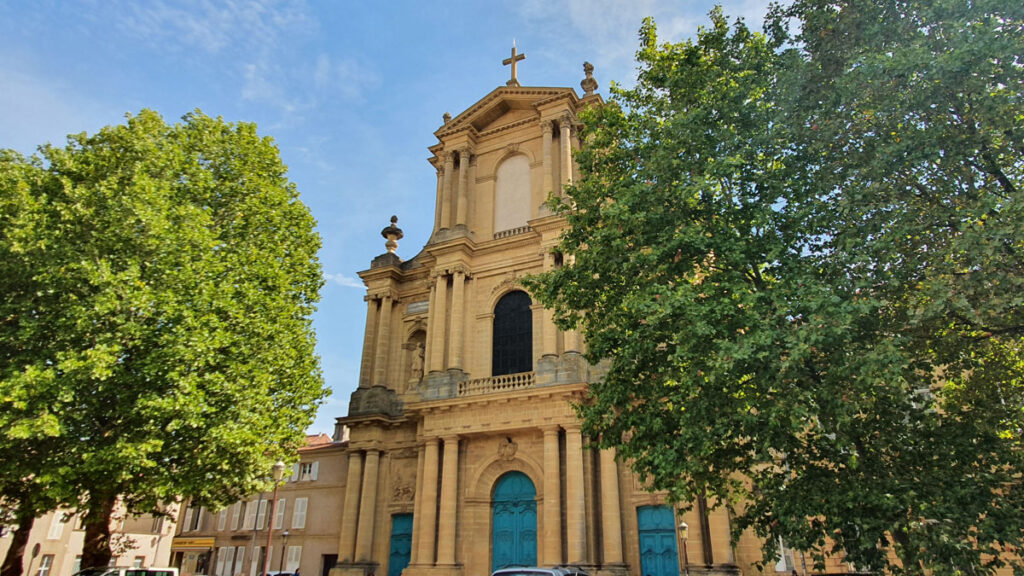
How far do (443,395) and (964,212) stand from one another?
695 inches

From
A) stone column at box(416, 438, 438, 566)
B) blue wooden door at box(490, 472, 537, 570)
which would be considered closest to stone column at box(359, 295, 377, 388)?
stone column at box(416, 438, 438, 566)

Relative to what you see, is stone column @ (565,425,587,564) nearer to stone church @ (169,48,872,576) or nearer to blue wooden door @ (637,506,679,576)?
stone church @ (169,48,872,576)

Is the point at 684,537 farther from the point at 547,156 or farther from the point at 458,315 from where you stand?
the point at 547,156

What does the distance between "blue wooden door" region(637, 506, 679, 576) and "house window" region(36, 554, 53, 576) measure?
29.1 meters

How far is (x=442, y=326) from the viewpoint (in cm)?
2450

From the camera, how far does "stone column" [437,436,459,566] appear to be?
2059 centimetres

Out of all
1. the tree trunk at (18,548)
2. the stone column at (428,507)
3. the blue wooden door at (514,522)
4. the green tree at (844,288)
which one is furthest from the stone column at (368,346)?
the green tree at (844,288)

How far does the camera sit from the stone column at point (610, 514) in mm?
18609

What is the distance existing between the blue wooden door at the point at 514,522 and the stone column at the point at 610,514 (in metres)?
2.76

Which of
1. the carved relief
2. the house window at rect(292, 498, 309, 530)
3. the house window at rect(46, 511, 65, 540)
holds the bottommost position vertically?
the house window at rect(46, 511, 65, 540)

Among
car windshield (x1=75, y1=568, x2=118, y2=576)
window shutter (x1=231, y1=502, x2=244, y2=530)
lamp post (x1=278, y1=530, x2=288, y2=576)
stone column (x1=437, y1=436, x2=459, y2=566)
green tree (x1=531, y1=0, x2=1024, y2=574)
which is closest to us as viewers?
green tree (x1=531, y1=0, x2=1024, y2=574)

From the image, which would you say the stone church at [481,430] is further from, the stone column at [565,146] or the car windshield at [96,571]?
the car windshield at [96,571]

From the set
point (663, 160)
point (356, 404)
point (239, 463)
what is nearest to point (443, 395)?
point (356, 404)

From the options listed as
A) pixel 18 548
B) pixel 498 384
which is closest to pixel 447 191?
pixel 498 384
